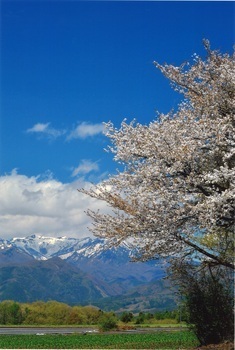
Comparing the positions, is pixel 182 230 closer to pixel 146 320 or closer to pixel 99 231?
pixel 99 231

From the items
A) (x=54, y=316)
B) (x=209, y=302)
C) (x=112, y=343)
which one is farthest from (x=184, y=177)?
(x=54, y=316)

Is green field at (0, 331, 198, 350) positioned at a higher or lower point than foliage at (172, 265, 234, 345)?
lower

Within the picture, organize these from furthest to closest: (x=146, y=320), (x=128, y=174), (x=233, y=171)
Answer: (x=146, y=320) → (x=128, y=174) → (x=233, y=171)

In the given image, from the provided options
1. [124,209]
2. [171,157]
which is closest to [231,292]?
[124,209]

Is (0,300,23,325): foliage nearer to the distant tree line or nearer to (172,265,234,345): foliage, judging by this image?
the distant tree line

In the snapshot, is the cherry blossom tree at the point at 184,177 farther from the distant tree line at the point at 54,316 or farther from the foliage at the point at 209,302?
the distant tree line at the point at 54,316

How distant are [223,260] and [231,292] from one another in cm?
243

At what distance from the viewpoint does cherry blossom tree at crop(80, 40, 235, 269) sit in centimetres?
1923

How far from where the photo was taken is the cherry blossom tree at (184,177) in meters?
19.2

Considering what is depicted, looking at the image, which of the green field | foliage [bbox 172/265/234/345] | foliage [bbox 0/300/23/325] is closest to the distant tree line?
foliage [bbox 0/300/23/325]

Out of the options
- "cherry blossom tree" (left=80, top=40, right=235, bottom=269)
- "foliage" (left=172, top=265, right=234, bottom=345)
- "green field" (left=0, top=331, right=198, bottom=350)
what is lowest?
"green field" (left=0, top=331, right=198, bottom=350)

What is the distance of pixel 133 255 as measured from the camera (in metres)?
23.2

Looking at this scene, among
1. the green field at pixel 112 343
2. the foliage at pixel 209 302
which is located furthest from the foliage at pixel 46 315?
the foliage at pixel 209 302

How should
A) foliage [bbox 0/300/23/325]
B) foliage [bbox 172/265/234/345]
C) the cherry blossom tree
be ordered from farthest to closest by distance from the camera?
1. foliage [bbox 0/300/23/325]
2. foliage [bbox 172/265/234/345]
3. the cherry blossom tree
